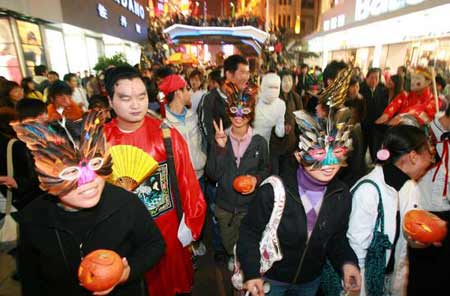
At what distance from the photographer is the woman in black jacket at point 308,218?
179 cm

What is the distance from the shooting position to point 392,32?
476 inches

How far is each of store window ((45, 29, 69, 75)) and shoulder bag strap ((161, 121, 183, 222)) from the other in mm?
13038

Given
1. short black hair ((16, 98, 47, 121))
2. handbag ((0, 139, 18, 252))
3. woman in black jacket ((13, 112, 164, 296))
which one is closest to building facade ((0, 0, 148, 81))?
short black hair ((16, 98, 47, 121))

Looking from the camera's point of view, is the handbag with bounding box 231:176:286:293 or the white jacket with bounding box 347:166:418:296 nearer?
the handbag with bounding box 231:176:286:293

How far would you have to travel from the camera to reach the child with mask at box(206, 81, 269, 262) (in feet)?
10.1

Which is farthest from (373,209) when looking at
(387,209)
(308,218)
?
(308,218)

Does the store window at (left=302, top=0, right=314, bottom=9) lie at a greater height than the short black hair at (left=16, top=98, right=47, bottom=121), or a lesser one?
greater

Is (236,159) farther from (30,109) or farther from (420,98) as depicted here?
(420,98)

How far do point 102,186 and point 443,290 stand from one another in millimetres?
3479

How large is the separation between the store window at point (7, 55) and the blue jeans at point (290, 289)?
11.4 m

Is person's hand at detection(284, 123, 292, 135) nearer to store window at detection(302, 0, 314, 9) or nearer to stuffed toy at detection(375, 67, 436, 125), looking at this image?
stuffed toy at detection(375, 67, 436, 125)

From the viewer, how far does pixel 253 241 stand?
1.97 m

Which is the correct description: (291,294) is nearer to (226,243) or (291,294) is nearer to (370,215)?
(370,215)

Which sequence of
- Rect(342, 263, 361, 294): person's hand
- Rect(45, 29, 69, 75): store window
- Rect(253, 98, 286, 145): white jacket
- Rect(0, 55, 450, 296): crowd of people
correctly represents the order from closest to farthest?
Rect(0, 55, 450, 296): crowd of people → Rect(342, 263, 361, 294): person's hand → Rect(253, 98, 286, 145): white jacket → Rect(45, 29, 69, 75): store window
